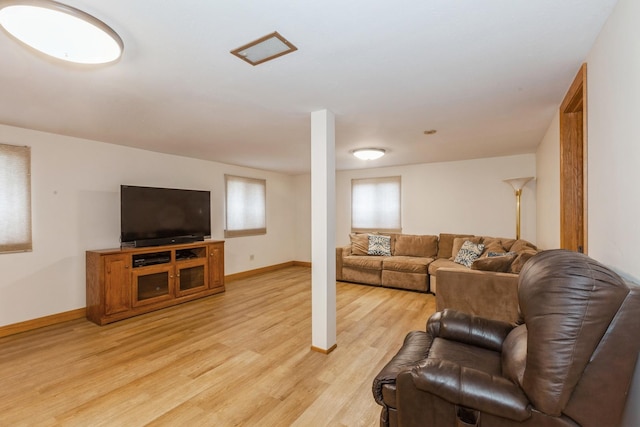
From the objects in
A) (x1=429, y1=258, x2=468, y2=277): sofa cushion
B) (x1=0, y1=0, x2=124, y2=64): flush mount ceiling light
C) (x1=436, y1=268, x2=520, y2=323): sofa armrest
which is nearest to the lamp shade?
(x1=429, y1=258, x2=468, y2=277): sofa cushion

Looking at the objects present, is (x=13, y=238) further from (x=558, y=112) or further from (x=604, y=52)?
(x=558, y=112)

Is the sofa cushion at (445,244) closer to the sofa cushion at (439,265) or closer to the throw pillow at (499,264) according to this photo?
the sofa cushion at (439,265)

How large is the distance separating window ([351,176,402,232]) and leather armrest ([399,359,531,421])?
4991mm

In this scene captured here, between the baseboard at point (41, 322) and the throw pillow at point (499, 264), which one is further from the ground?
the throw pillow at point (499, 264)

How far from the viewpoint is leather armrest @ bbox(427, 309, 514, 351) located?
1734 millimetres

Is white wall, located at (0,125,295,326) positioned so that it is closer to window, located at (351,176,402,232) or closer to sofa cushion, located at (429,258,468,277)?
window, located at (351,176,402,232)

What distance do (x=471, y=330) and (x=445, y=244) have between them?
382cm

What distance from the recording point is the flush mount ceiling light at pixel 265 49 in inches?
64.9

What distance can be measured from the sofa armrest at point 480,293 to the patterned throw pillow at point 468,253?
1290mm

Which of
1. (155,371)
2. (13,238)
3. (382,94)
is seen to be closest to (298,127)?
(382,94)

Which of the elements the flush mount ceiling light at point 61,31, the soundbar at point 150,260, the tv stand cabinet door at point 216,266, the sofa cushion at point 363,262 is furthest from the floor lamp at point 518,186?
the soundbar at point 150,260

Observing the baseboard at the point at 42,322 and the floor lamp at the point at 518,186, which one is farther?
the floor lamp at the point at 518,186

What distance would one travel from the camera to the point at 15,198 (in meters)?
3.28

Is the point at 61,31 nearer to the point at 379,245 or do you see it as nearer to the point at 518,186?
the point at 379,245
